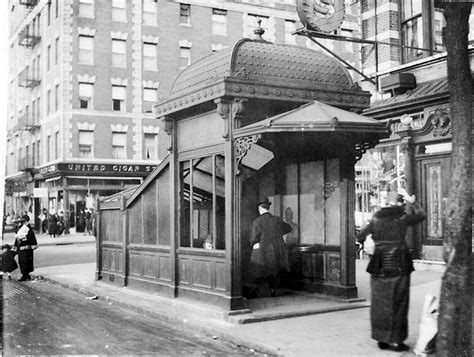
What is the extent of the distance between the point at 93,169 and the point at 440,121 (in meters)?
25.7

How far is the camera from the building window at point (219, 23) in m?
24.9

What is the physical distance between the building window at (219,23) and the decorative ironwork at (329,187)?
15.5 meters

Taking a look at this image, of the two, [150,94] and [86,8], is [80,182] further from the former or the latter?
[86,8]

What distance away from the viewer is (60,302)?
11742 millimetres

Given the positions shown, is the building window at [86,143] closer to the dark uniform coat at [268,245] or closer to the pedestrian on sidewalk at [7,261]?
the pedestrian on sidewalk at [7,261]

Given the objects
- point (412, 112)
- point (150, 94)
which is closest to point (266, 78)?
point (412, 112)

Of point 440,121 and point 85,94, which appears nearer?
point 440,121

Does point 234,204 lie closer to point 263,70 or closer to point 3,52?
point 263,70

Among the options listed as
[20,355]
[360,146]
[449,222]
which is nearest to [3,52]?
[20,355]

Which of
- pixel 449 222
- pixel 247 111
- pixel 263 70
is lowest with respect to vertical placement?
pixel 449 222

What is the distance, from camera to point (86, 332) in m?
8.69

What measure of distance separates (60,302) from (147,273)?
1786mm

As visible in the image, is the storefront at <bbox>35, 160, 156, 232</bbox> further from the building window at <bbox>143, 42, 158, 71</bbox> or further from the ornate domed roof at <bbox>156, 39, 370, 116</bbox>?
Answer: the ornate domed roof at <bbox>156, 39, 370, 116</bbox>

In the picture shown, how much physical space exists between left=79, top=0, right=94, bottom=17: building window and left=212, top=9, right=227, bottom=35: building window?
17.4 feet
